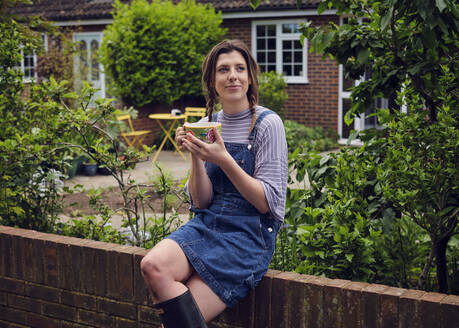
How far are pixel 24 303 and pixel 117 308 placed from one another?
2.52 feet

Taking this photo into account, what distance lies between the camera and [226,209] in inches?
107

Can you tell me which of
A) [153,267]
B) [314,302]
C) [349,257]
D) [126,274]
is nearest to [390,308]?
[314,302]

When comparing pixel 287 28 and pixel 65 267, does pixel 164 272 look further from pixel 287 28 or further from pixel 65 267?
pixel 287 28

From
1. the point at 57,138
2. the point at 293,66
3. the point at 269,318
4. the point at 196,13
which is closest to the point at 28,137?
the point at 57,138

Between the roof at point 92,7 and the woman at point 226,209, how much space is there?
10.8 meters

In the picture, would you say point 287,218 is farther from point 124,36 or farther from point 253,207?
point 124,36

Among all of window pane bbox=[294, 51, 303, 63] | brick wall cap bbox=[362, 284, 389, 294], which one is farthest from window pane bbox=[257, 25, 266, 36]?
brick wall cap bbox=[362, 284, 389, 294]

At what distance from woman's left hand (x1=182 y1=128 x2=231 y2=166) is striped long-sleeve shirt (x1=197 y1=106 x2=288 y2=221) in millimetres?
239

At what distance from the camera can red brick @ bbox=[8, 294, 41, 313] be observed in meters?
3.51

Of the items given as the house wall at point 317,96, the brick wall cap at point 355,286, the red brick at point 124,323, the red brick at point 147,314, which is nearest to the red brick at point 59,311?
the red brick at point 124,323

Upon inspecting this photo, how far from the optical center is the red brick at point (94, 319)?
322 cm

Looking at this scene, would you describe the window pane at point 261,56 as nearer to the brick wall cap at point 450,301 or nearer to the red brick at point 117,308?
the red brick at point 117,308

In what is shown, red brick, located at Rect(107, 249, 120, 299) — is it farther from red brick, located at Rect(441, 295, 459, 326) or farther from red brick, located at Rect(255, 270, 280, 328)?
red brick, located at Rect(441, 295, 459, 326)

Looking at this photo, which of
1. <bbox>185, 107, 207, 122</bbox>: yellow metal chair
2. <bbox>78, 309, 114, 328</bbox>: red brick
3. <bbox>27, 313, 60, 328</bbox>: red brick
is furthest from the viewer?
<bbox>185, 107, 207, 122</bbox>: yellow metal chair
